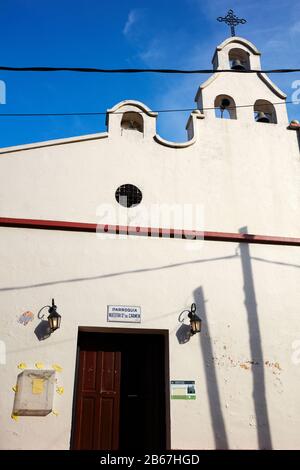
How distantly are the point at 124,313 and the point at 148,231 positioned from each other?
1.91 meters

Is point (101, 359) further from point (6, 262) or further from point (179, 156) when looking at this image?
point (179, 156)

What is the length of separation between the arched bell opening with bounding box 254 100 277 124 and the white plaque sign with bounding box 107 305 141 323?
662cm

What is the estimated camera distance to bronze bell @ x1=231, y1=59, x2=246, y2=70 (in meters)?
12.0

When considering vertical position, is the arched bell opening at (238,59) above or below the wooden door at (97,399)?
above

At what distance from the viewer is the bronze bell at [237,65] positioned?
12.0 metres

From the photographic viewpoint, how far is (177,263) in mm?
8906

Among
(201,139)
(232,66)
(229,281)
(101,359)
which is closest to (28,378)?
(101,359)

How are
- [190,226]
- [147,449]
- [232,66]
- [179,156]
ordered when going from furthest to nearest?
[232,66] < [179,156] < [190,226] < [147,449]

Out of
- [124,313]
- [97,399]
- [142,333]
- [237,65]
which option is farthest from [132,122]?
[97,399]

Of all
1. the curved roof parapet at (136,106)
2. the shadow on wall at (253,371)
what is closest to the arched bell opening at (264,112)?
the curved roof parapet at (136,106)

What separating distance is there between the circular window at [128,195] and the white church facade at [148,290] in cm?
3

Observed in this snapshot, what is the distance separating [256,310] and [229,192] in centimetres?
291

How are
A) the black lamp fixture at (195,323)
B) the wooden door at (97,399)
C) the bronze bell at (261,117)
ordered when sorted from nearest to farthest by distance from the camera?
1. the wooden door at (97,399)
2. the black lamp fixture at (195,323)
3. the bronze bell at (261,117)

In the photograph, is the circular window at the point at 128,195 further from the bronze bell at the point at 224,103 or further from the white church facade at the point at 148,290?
the bronze bell at the point at 224,103
